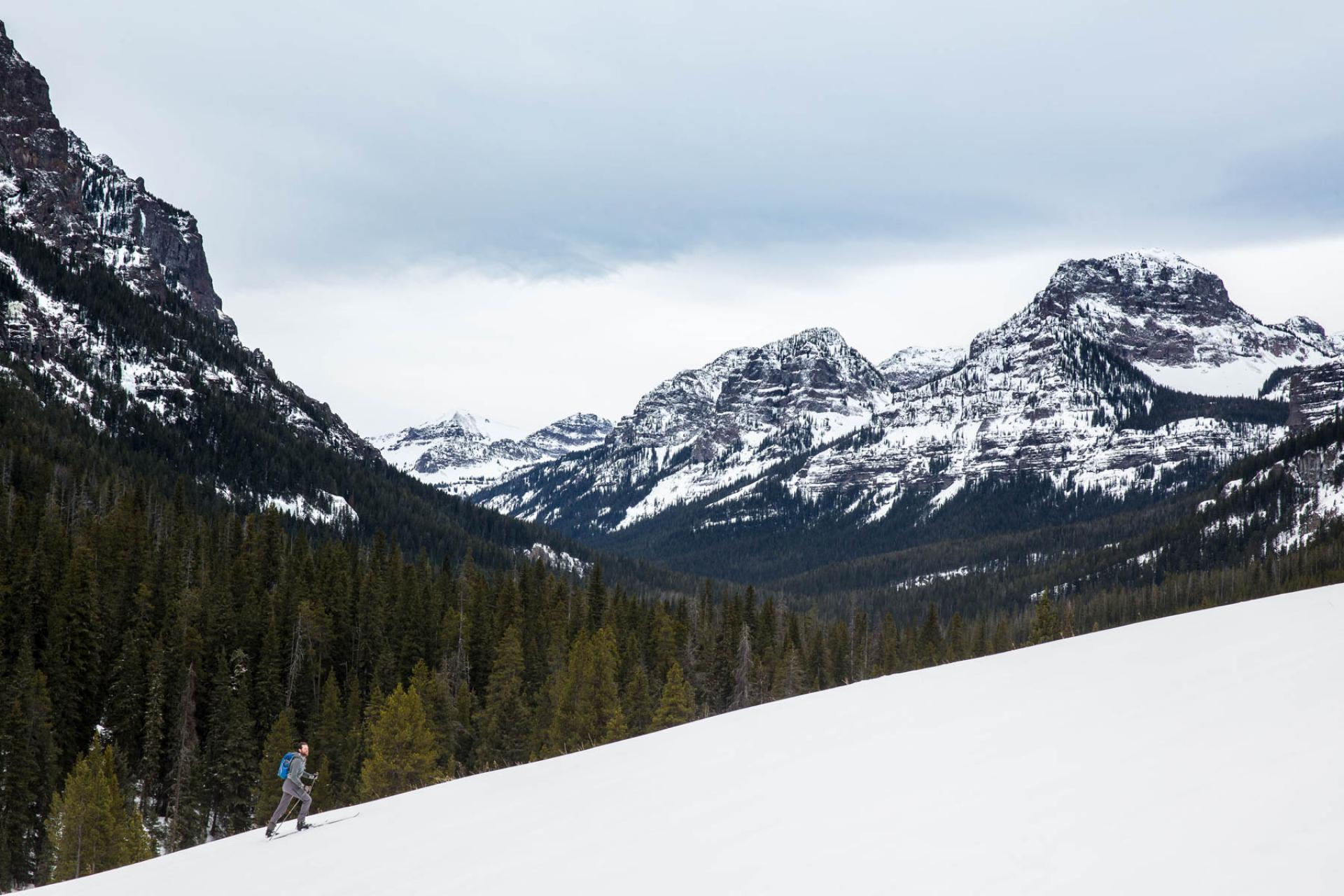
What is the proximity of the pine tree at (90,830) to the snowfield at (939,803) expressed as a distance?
74.3 feet

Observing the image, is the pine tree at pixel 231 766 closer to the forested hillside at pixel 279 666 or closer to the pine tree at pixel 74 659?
the forested hillside at pixel 279 666

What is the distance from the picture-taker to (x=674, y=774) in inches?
617

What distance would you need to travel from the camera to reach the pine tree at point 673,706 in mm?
53250

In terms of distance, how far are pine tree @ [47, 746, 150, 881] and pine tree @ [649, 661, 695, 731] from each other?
26311 mm

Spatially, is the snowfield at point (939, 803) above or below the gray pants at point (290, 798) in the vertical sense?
above

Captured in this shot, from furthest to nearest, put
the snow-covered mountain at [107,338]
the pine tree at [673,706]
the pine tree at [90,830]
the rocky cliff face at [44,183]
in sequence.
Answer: the rocky cliff face at [44,183]
the snow-covered mountain at [107,338]
the pine tree at [673,706]
the pine tree at [90,830]

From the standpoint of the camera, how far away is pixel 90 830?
34.5m

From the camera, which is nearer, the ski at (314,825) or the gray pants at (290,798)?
the gray pants at (290,798)

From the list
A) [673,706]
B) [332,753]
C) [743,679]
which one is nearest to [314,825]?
[332,753]

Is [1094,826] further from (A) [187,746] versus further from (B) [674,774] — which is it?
(A) [187,746]

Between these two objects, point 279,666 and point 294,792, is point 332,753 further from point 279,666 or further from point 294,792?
point 294,792

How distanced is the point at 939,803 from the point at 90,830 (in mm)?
35898

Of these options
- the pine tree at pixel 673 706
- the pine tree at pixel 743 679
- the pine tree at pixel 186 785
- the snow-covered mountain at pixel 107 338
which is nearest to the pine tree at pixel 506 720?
the pine tree at pixel 673 706

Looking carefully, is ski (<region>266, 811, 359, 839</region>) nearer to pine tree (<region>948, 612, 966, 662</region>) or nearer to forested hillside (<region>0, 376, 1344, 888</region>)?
forested hillside (<region>0, 376, 1344, 888</region>)
